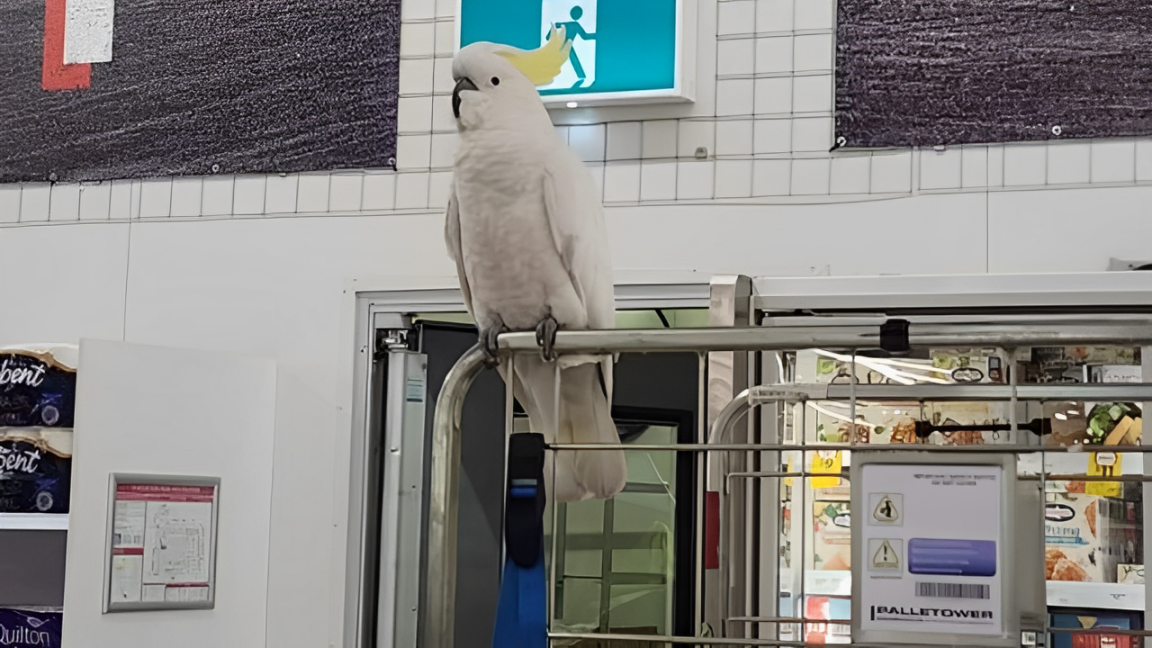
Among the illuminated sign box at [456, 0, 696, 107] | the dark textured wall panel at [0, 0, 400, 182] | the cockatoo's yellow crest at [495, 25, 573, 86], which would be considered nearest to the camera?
the cockatoo's yellow crest at [495, 25, 573, 86]

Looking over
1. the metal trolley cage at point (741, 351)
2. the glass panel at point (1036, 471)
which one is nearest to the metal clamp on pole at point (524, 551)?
the metal trolley cage at point (741, 351)

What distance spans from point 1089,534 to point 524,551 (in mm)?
1541

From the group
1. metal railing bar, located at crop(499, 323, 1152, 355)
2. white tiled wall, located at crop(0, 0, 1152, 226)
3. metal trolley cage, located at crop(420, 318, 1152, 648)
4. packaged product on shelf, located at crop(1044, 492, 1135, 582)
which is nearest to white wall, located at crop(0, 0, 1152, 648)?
white tiled wall, located at crop(0, 0, 1152, 226)

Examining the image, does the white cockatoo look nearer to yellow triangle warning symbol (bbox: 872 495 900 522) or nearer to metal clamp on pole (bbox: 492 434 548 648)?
metal clamp on pole (bbox: 492 434 548 648)

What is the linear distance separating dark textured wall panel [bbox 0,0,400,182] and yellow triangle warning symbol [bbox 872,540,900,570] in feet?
7.39

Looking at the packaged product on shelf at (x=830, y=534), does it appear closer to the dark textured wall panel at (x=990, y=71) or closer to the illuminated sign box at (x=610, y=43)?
the dark textured wall panel at (x=990, y=71)

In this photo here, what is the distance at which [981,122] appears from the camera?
2740 millimetres

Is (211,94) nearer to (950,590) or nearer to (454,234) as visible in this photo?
(454,234)

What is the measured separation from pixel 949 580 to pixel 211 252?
252 centimetres

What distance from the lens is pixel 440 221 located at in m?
3.03

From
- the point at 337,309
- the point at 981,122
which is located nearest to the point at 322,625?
the point at 337,309

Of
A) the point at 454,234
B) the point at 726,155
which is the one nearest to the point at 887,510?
the point at 454,234

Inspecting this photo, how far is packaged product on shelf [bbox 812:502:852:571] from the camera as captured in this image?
7.15 feet

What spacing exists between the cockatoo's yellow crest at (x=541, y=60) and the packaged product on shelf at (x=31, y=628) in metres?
1.45
